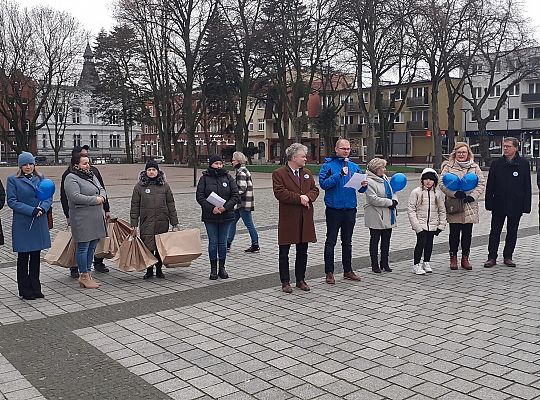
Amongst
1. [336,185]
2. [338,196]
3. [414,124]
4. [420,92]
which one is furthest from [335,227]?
[420,92]

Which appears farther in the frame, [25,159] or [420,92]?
[420,92]

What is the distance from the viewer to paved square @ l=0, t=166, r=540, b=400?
4637mm

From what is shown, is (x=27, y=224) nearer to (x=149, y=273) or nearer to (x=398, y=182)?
(x=149, y=273)

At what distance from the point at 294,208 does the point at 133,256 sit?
2306 millimetres

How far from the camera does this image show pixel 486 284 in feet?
26.0

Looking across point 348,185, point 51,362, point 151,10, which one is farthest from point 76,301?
point 151,10

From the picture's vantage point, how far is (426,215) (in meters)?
8.55

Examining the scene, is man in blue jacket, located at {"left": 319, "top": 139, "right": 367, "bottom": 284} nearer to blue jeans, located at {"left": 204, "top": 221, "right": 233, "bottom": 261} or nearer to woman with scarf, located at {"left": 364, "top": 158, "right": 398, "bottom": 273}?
woman with scarf, located at {"left": 364, "top": 158, "right": 398, "bottom": 273}

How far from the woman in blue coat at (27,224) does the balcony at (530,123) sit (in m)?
68.7

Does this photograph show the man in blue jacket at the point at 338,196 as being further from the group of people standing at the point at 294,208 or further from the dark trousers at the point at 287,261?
the dark trousers at the point at 287,261

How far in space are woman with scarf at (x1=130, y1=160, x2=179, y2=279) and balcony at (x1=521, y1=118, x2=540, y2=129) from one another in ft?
220

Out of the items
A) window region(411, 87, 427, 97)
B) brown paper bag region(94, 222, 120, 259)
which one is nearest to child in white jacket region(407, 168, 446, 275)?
brown paper bag region(94, 222, 120, 259)

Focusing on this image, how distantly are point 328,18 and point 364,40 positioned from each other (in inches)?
103

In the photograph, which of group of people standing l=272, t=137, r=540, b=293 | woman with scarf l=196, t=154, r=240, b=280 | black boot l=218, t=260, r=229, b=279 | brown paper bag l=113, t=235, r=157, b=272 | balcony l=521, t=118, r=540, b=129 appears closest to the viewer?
group of people standing l=272, t=137, r=540, b=293
